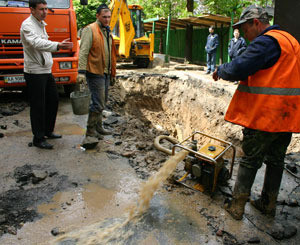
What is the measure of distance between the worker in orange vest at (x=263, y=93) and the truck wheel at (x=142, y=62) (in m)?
12.3

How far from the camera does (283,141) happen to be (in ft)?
9.00

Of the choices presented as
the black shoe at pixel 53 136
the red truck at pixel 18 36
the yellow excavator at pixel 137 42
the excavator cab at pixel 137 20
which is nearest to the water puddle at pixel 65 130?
the black shoe at pixel 53 136

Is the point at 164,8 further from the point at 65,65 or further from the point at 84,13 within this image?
the point at 65,65

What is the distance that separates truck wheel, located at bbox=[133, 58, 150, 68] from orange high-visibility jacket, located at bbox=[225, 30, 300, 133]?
12.5m

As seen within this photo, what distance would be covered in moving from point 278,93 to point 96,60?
9.38 ft

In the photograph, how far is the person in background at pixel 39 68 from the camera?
378cm

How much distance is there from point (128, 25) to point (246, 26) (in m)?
8.99

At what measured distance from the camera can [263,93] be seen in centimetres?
246

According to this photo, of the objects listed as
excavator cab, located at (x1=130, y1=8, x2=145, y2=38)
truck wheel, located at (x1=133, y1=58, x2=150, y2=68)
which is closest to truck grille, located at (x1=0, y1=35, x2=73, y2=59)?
excavator cab, located at (x1=130, y1=8, x2=145, y2=38)

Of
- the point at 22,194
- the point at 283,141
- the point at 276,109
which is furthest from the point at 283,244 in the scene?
the point at 22,194

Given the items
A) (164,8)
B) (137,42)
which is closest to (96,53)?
(137,42)

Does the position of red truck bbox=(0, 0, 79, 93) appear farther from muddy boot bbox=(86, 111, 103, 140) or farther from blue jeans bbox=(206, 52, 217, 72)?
blue jeans bbox=(206, 52, 217, 72)

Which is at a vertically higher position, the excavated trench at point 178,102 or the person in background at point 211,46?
the person in background at point 211,46

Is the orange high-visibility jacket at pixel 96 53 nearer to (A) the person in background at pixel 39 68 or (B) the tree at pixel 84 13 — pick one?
(A) the person in background at pixel 39 68
